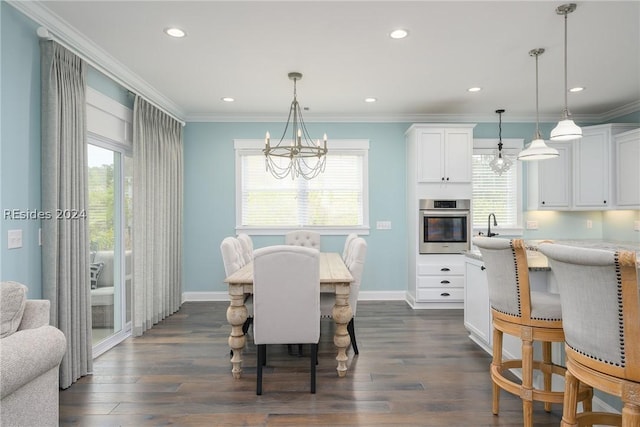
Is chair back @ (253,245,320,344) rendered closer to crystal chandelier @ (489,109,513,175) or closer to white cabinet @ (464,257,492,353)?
white cabinet @ (464,257,492,353)

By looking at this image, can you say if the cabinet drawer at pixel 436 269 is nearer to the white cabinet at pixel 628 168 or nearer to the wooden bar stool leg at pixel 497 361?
the white cabinet at pixel 628 168

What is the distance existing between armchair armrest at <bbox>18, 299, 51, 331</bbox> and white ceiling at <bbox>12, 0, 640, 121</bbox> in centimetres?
197

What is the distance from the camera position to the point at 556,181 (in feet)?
16.7

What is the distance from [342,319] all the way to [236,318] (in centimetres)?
81

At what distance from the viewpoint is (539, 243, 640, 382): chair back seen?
134 centimetres

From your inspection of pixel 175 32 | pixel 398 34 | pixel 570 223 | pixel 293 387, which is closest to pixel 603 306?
pixel 293 387

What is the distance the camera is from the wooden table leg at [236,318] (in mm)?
2758

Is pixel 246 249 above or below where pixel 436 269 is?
above

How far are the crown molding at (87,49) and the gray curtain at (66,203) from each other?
140mm

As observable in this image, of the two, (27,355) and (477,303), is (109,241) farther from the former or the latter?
(477,303)

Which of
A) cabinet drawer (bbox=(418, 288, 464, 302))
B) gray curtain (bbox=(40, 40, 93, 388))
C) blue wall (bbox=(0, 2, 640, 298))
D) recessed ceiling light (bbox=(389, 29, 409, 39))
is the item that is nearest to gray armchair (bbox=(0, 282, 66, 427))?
gray curtain (bbox=(40, 40, 93, 388))

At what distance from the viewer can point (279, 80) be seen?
154 inches

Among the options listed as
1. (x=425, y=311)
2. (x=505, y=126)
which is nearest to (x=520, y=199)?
(x=505, y=126)

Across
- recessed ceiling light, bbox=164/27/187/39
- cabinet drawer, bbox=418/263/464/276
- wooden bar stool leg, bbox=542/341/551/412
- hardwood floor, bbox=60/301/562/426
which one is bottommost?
hardwood floor, bbox=60/301/562/426
